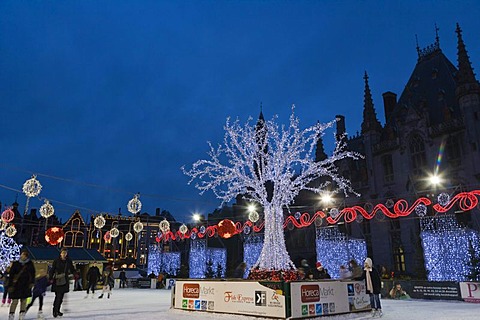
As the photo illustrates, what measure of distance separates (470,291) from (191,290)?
38.0 feet

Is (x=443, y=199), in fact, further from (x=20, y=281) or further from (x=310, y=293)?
(x=20, y=281)

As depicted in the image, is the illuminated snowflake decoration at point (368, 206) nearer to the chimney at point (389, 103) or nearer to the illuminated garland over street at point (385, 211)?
the illuminated garland over street at point (385, 211)

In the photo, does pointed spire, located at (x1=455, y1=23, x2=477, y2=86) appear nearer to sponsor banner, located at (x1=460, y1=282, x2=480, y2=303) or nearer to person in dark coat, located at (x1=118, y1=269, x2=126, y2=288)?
sponsor banner, located at (x1=460, y1=282, x2=480, y2=303)

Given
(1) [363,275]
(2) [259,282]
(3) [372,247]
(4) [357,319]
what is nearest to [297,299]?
(2) [259,282]

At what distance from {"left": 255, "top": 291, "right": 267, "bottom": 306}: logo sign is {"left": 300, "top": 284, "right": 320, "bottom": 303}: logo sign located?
98 centimetres

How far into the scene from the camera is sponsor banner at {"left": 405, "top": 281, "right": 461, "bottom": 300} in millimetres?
16094

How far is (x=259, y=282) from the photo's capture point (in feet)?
33.0

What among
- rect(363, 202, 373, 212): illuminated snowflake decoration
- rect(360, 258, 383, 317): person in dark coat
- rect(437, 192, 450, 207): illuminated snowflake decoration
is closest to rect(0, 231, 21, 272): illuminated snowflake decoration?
rect(363, 202, 373, 212): illuminated snowflake decoration

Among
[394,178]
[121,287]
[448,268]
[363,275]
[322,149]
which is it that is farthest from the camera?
[322,149]

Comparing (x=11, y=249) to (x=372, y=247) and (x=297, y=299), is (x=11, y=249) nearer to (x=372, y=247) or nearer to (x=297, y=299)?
(x=297, y=299)

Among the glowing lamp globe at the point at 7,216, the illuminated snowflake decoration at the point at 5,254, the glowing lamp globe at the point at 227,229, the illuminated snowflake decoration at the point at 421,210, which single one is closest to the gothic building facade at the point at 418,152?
the illuminated snowflake decoration at the point at 421,210

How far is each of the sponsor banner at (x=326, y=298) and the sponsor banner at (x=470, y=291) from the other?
6514 mm

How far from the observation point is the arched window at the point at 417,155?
32.0 metres

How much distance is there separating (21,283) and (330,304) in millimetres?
7842
